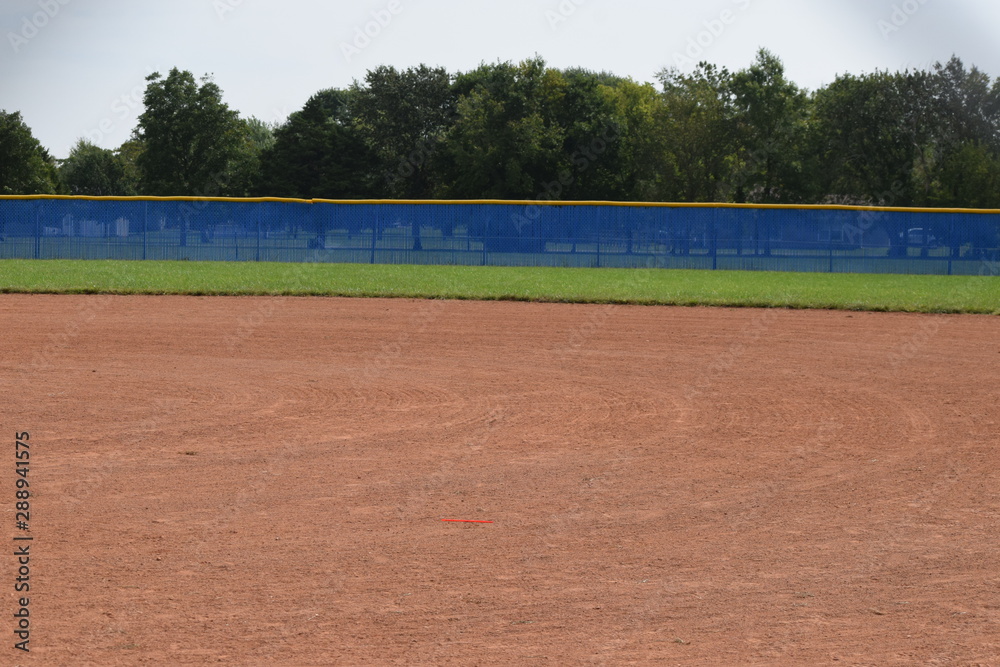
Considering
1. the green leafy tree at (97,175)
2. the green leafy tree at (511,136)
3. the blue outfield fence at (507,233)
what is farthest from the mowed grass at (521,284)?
the green leafy tree at (97,175)

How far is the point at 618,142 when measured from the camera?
66.2 m

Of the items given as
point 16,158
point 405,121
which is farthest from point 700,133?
point 16,158

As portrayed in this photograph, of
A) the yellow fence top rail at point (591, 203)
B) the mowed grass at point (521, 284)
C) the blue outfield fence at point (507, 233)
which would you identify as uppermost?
the yellow fence top rail at point (591, 203)

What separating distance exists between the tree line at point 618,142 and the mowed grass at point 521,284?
99.2 feet

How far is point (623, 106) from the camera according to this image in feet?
238

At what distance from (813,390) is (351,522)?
6857 mm

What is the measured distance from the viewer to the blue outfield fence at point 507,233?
35.3 meters

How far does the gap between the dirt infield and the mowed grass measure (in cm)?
875

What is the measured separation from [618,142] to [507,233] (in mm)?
31699

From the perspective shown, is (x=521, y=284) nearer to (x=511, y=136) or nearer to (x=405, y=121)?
(x=511, y=136)

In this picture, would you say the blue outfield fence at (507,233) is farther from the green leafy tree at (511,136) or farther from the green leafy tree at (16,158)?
the green leafy tree at (16,158)

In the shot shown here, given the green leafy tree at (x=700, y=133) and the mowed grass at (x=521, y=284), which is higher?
the green leafy tree at (x=700, y=133)

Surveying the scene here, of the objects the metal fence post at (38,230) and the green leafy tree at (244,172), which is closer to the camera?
the metal fence post at (38,230)

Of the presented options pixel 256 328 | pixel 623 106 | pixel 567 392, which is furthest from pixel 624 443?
pixel 623 106
